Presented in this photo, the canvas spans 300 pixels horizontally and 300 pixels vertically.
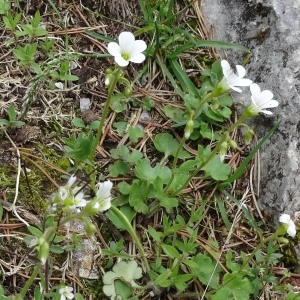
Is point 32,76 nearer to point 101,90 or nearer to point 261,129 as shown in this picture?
point 101,90

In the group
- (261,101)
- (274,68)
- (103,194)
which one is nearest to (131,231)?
(103,194)

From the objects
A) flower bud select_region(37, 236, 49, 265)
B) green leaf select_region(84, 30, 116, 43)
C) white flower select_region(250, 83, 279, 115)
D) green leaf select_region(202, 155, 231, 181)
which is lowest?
green leaf select_region(202, 155, 231, 181)

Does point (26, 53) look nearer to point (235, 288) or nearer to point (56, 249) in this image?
point (56, 249)

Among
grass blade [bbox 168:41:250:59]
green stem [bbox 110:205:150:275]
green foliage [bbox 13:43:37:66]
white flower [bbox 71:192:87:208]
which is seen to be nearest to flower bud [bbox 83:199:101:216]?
white flower [bbox 71:192:87:208]

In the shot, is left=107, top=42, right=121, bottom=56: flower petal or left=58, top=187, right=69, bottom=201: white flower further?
left=107, top=42, right=121, bottom=56: flower petal

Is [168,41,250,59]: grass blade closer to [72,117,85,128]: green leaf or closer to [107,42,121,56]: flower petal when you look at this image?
[72,117,85,128]: green leaf

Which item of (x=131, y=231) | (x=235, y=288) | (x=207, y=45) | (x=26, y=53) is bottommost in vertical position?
(x=235, y=288)
